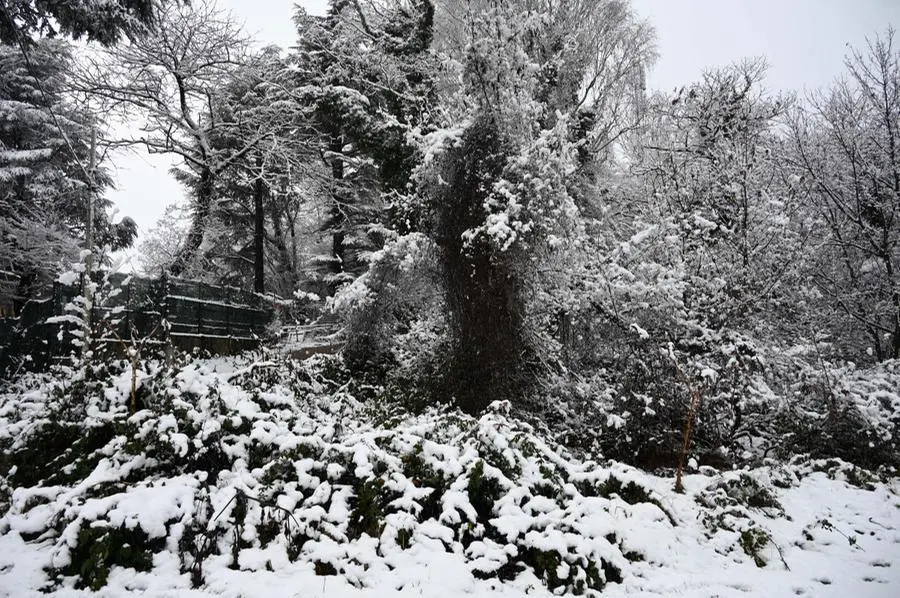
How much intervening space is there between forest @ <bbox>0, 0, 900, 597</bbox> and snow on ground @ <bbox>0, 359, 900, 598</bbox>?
0.09ft

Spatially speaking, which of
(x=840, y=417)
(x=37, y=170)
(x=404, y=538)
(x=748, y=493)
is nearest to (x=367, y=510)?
(x=404, y=538)

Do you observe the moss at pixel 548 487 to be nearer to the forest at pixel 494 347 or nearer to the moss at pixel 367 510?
the forest at pixel 494 347

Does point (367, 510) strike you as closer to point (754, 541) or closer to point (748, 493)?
point (754, 541)

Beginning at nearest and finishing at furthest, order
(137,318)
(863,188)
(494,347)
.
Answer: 1. (494,347)
2. (863,188)
3. (137,318)

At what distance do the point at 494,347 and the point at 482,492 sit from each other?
3467mm

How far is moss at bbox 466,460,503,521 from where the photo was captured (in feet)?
13.0

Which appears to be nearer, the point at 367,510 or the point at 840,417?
the point at 367,510

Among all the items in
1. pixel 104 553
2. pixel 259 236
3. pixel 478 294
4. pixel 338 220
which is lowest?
pixel 104 553

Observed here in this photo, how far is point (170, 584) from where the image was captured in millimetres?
3055

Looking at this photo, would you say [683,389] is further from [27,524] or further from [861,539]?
[27,524]

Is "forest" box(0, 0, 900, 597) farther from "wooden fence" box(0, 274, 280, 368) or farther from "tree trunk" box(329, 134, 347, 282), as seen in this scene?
"tree trunk" box(329, 134, 347, 282)

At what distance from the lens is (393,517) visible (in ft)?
11.9

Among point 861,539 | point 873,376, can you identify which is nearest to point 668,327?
point 873,376

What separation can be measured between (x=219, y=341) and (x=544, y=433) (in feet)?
29.7
